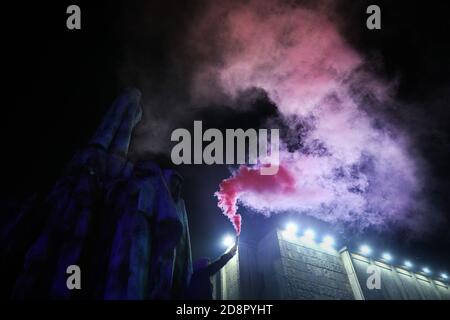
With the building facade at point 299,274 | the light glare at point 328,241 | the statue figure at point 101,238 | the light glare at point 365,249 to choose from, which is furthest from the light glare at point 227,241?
the light glare at point 365,249

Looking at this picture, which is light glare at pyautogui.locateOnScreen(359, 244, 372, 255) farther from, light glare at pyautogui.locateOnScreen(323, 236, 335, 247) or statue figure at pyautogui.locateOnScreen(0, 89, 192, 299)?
statue figure at pyautogui.locateOnScreen(0, 89, 192, 299)

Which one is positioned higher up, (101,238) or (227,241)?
(227,241)

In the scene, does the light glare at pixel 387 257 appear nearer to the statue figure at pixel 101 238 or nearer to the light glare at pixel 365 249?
the light glare at pixel 365 249

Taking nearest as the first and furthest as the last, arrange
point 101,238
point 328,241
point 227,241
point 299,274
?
point 101,238 < point 299,274 < point 227,241 < point 328,241

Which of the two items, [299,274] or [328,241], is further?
[328,241]

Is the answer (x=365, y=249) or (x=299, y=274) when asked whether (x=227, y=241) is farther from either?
(x=365, y=249)

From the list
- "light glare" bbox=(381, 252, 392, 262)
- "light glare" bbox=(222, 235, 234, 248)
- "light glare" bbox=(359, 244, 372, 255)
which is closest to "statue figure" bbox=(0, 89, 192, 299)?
"light glare" bbox=(222, 235, 234, 248)

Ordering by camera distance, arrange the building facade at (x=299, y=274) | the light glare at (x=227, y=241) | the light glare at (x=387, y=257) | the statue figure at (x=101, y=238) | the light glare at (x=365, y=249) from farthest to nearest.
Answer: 1. the light glare at (x=387, y=257)
2. the light glare at (x=365, y=249)
3. the light glare at (x=227, y=241)
4. the building facade at (x=299, y=274)
5. the statue figure at (x=101, y=238)

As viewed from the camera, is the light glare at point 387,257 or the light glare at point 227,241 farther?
the light glare at point 387,257

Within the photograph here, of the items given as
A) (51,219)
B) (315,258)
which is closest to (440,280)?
(315,258)

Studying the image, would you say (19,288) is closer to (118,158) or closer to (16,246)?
(16,246)

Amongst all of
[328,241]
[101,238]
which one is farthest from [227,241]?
[101,238]

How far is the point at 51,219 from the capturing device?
33.2 feet
